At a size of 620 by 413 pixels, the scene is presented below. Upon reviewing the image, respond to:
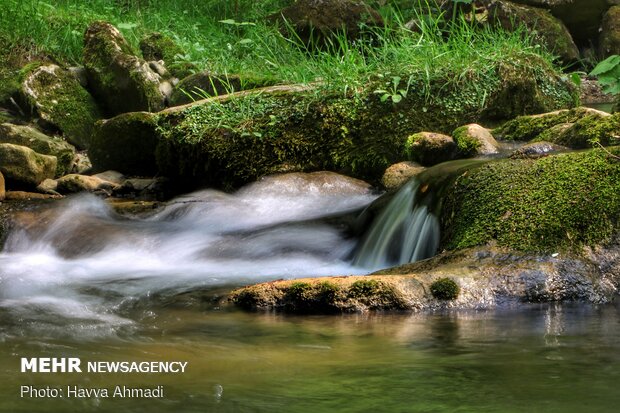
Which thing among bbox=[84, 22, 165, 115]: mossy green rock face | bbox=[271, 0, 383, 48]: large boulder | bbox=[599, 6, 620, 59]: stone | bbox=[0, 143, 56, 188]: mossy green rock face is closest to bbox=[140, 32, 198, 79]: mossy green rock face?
bbox=[84, 22, 165, 115]: mossy green rock face

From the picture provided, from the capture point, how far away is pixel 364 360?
2.64m

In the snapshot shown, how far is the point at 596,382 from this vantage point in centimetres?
228

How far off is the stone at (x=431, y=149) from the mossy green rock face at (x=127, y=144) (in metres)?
2.46

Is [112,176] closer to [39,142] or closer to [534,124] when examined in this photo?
[39,142]

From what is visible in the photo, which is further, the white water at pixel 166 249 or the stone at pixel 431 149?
the stone at pixel 431 149

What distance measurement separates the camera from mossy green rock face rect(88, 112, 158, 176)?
743 centimetres

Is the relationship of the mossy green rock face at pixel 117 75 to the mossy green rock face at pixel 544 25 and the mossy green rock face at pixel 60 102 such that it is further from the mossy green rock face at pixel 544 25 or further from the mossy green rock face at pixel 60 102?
the mossy green rock face at pixel 544 25

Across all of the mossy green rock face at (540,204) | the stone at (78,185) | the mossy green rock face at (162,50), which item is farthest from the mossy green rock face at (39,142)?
the mossy green rock face at (540,204)

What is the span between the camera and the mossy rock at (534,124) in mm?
5672

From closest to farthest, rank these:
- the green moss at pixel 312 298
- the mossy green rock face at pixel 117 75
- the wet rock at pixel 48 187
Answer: the green moss at pixel 312 298 < the wet rock at pixel 48 187 < the mossy green rock face at pixel 117 75

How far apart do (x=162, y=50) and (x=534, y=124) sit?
548cm

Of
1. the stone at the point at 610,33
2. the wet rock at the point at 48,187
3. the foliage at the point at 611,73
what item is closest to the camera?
the foliage at the point at 611,73

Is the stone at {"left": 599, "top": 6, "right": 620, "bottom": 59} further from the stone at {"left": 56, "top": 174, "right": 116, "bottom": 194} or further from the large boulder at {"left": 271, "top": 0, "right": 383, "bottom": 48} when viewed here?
the stone at {"left": 56, "top": 174, "right": 116, "bottom": 194}

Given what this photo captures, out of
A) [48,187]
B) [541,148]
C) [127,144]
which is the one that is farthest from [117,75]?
[541,148]
